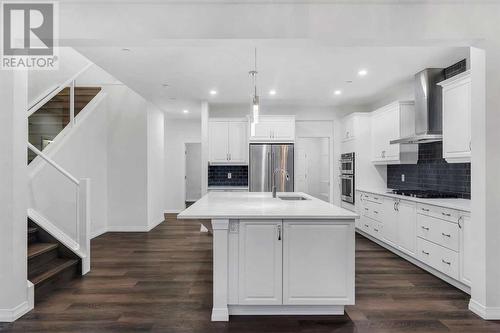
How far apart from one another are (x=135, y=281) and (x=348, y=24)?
333 centimetres

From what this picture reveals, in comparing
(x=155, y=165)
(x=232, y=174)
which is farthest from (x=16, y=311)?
(x=232, y=174)

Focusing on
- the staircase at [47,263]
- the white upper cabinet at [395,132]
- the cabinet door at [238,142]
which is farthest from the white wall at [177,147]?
the staircase at [47,263]

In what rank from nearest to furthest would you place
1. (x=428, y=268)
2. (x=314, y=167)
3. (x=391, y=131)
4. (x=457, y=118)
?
1. (x=457, y=118)
2. (x=428, y=268)
3. (x=391, y=131)
4. (x=314, y=167)

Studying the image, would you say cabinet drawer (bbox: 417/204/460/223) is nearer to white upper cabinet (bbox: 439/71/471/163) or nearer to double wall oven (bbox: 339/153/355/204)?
white upper cabinet (bbox: 439/71/471/163)

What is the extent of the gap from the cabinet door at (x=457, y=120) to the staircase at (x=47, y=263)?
455cm

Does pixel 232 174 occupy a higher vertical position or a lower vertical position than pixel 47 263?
higher

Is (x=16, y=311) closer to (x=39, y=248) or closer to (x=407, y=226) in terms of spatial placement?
(x=39, y=248)

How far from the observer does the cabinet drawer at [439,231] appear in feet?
10.5

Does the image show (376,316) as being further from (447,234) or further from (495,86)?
(495,86)

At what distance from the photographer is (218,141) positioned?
21.7ft

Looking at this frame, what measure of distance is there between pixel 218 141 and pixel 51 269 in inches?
156

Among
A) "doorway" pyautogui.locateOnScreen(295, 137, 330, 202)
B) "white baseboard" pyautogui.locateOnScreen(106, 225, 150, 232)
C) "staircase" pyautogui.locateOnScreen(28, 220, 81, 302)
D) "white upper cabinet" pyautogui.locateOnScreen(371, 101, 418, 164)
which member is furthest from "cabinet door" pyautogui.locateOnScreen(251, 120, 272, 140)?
"staircase" pyautogui.locateOnScreen(28, 220, 81, 302)

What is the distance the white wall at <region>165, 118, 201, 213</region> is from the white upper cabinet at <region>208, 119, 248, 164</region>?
180 centimetres

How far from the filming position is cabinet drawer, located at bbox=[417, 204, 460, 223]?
3.20 meters
